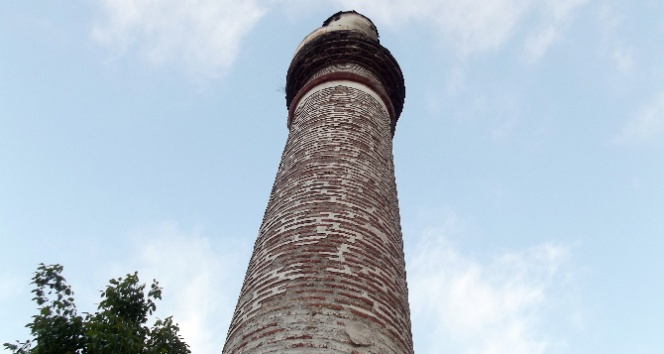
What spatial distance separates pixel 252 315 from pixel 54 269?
22.4ft

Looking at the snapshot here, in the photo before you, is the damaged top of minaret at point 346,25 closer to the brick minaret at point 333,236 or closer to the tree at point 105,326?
the brick minaret at point 333,236

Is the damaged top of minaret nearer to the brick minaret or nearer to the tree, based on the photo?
the brick minaret

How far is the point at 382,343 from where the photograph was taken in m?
3.42

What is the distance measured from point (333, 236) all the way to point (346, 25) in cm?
464

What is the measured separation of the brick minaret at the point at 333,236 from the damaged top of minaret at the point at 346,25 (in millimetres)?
659

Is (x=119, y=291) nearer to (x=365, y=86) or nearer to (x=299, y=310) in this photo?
(x=365, y=86)

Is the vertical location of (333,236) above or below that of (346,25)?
below

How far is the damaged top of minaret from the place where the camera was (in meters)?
7.48

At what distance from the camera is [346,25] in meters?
7.94

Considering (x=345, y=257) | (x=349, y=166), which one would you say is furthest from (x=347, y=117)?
(x=345, y=257)

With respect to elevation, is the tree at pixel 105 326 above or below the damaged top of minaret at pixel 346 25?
below

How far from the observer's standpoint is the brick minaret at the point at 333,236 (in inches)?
134

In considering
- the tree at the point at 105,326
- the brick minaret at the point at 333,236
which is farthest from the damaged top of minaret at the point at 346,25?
the tree at the point at 105,326

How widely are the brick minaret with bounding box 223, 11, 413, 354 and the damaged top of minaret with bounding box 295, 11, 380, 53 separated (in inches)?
25.9
